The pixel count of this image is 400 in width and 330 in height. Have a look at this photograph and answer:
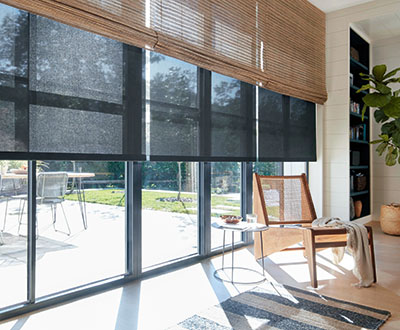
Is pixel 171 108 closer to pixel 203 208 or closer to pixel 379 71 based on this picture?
pixel 203 208

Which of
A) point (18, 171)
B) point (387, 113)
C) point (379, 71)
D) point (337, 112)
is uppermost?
point (379, 71)

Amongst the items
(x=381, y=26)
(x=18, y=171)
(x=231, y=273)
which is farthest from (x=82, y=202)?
(x=381, y=26)

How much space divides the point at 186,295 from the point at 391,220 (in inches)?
137

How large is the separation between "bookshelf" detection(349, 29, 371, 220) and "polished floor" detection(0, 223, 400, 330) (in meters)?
1.82

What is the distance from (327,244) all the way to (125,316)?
1.70 meters

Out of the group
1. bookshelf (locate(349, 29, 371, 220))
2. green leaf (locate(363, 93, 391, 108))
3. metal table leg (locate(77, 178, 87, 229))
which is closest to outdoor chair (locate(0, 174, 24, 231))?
metal table leg (locate(77, 178, 87, 229))

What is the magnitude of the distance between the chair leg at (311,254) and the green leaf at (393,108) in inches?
83.8

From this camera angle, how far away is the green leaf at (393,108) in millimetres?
4219

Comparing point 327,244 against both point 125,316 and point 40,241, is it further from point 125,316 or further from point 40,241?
point 40,241

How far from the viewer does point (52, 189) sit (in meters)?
2.53

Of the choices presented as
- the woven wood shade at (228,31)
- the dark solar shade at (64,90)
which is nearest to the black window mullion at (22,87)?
the dark solar shade at (64,90)

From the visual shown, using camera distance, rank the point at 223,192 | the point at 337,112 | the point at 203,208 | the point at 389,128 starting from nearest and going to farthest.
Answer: the point at 203,208
the point at 223,192
the point at 389,128
the point at 337,112

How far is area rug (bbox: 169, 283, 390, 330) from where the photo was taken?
221 centimetres

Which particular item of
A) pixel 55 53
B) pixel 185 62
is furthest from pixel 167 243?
pixel 55 53
